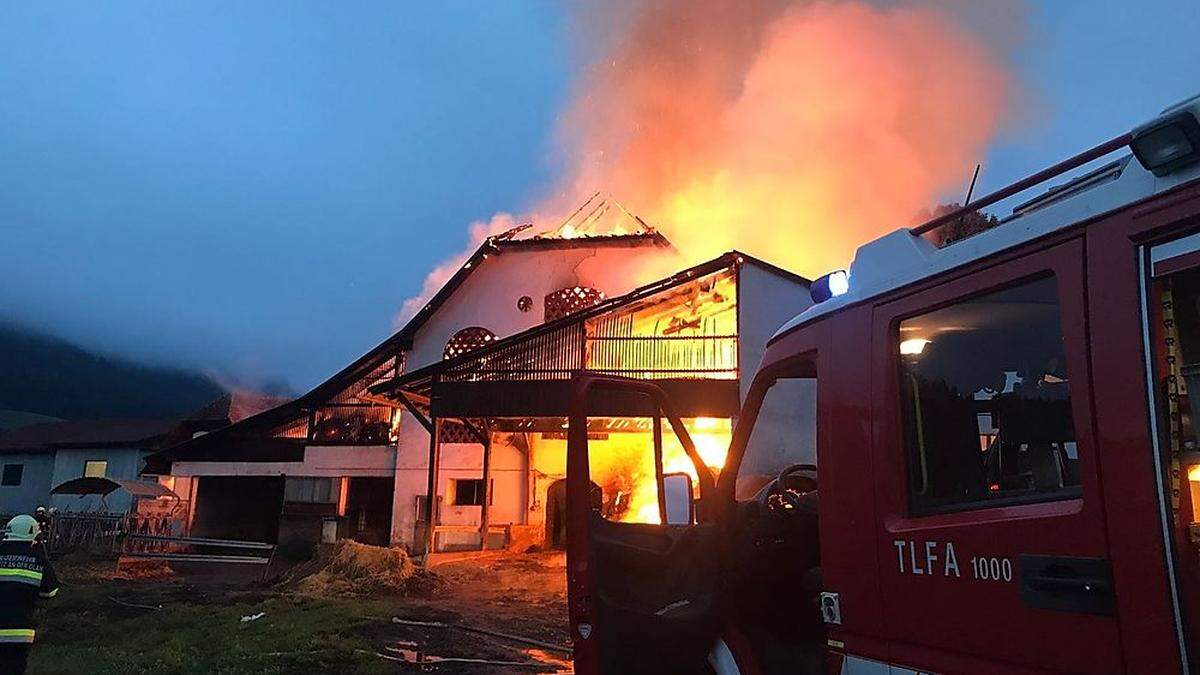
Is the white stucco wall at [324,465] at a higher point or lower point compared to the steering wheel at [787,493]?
higher

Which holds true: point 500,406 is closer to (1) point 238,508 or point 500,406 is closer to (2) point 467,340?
(2) point 467,340

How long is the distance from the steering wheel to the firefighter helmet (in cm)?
587

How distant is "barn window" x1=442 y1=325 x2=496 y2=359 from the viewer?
23.3 metres

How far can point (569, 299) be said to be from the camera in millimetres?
23375

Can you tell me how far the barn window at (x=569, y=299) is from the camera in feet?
76.1

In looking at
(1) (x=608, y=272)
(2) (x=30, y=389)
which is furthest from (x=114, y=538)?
(2) (x=30, y=389)

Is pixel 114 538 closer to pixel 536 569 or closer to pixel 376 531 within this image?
pixel 376 531

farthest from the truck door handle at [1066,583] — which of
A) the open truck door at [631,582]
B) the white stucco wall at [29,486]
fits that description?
the white stucco wall at [29,486]

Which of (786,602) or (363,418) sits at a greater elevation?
(363,418)

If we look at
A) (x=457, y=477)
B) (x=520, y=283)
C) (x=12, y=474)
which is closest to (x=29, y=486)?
(x=12, y=474)

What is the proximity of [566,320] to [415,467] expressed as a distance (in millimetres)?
7104

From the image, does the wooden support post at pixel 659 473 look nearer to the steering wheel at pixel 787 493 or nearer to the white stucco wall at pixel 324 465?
the steering wheel at pixel 787 493

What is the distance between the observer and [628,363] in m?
16.6

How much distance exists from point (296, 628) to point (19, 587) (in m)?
3.88
